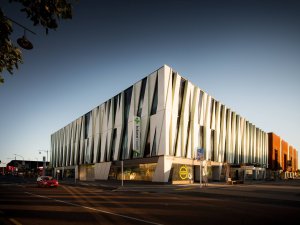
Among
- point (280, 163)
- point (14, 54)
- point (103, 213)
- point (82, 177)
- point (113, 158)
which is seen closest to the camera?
point (14, 54)

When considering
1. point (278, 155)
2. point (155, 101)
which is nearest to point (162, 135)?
point (155, 101)

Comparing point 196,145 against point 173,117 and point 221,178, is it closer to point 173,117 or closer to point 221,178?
point 173,117

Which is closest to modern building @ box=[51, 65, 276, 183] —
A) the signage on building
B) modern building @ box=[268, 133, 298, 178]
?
the signage on building

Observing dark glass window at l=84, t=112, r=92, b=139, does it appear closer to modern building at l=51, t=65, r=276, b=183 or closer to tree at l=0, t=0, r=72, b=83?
modern building at l=51, t=65, r=276, b=183

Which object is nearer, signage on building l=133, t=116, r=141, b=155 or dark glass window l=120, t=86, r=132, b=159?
signage on building l=133, t=116, r=141, b=155

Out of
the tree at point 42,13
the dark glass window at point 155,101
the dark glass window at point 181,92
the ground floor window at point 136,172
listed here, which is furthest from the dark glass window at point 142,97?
the tree at point 42,13

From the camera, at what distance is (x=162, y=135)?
39.9 meters

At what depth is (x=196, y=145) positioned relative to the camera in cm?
4822

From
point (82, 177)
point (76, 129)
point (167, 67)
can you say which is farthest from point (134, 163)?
point (76, 129)

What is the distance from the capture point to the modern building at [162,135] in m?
40.9

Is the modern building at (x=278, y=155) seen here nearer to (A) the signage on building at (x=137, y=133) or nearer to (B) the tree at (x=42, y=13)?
(A) the signage on building at (x=137, y=133)

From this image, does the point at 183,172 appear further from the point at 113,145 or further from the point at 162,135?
the point at 113,145

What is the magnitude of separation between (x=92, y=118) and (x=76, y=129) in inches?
560

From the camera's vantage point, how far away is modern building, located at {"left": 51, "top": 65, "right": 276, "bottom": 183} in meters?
40.9
